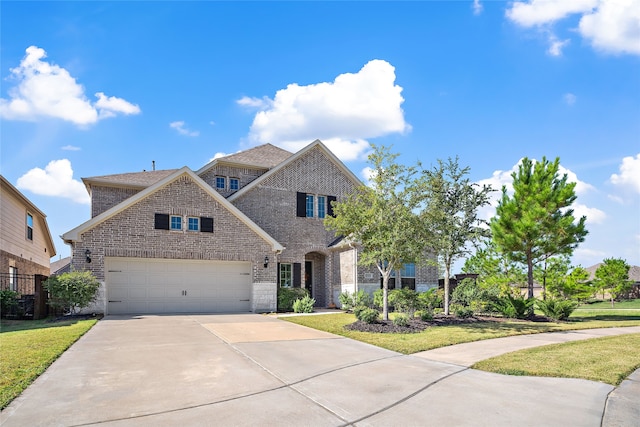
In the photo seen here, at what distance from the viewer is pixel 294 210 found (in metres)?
23.3

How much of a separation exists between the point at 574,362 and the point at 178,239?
47.4 feet

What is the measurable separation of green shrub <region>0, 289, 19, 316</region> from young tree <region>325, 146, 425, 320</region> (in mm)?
11345

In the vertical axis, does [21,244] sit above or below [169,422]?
above

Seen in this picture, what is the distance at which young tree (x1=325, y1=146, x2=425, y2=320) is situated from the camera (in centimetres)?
1390

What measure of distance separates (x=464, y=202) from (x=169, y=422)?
15.1 meters

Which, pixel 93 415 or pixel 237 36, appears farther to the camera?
pixel 237 36

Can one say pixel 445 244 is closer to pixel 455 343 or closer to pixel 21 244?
pixel 455 343

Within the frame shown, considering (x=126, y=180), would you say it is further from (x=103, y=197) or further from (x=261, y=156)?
(x=261, y=156)

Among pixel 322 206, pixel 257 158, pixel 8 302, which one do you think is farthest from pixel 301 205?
pixel 8 302

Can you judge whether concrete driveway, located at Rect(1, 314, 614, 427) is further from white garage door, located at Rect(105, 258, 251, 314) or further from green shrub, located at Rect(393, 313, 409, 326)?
white garage door, located at Rect(105, 258, 251, 314)

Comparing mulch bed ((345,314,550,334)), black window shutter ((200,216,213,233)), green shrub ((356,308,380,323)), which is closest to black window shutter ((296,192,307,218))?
black window shutter ((200,216,213,233))

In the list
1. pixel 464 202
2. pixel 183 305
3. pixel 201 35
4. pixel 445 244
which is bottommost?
pixel 183 305

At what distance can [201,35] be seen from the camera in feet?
46.7

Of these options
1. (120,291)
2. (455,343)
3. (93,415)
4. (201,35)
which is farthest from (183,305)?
(93,415)
